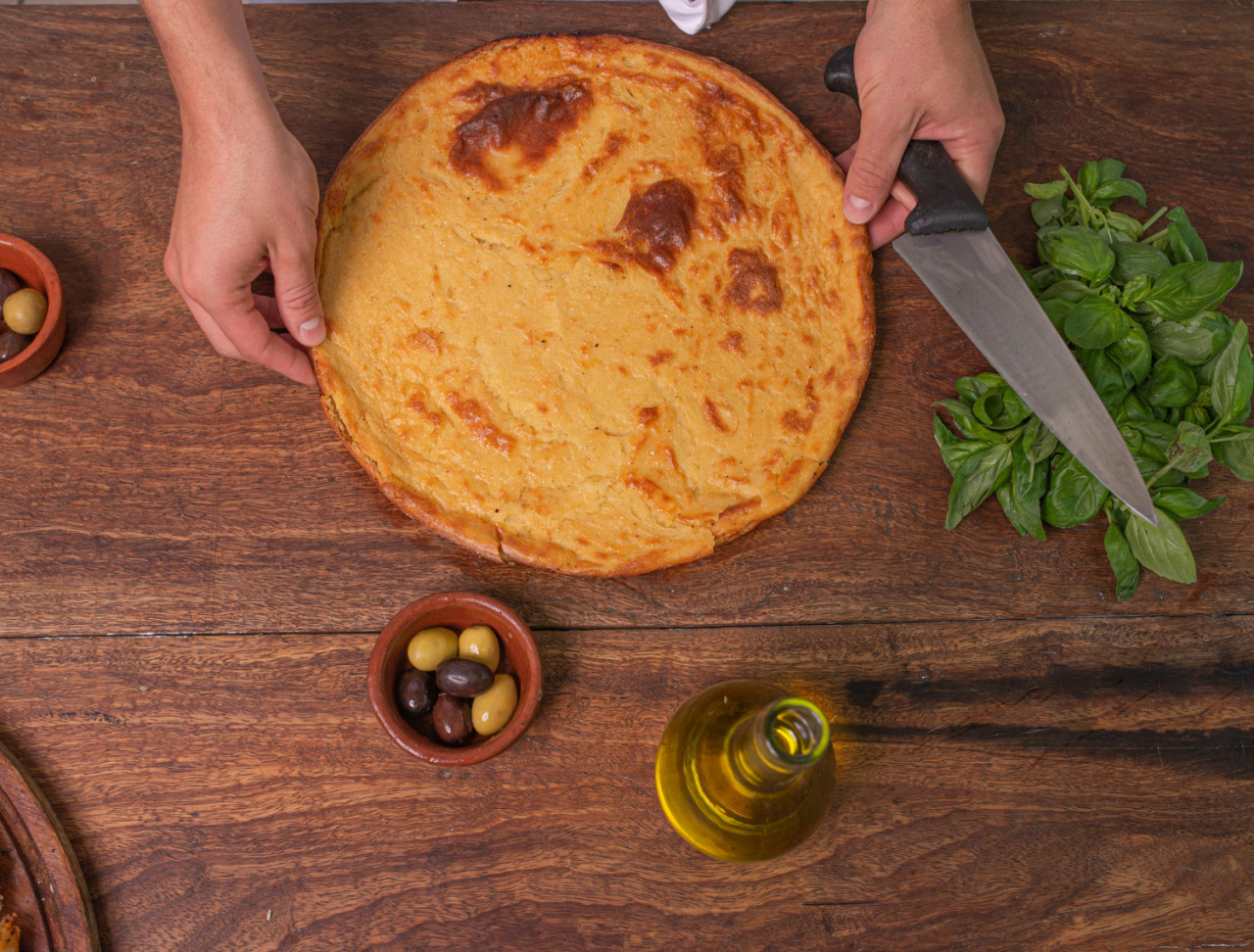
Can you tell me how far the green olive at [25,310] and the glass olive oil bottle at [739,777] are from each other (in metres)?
1.40

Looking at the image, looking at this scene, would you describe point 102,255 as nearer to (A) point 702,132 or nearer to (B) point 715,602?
(A) point 702,132

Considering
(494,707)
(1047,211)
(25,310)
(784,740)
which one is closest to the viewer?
(784,740)

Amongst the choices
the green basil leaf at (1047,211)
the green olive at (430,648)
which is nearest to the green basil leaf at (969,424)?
the green basil leaf at (1047,211)

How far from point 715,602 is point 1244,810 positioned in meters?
1.11

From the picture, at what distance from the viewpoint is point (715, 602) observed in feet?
5.44

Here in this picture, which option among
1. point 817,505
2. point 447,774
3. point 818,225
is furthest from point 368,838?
point 818,225

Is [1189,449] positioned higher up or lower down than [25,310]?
lower down

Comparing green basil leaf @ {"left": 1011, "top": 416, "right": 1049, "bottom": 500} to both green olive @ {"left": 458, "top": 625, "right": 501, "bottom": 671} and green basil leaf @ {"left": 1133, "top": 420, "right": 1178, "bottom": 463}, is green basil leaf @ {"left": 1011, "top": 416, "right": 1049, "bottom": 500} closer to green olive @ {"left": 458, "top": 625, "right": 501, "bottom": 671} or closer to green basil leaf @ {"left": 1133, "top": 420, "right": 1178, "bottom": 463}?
green basil leaf @ {"left": 1133, "top": 420, "right": 1178, "bottom": 463}

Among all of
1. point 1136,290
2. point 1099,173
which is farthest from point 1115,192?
point 1136,290

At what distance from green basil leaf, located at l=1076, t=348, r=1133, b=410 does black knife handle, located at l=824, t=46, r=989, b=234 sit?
33cm

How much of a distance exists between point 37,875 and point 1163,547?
2118mm

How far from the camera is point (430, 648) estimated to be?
59.6 inches

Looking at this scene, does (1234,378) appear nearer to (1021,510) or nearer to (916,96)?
(1021,510)

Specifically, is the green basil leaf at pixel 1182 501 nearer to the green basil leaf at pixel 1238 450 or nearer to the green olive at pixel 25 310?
the green basil leaf at pixel 1238 450
